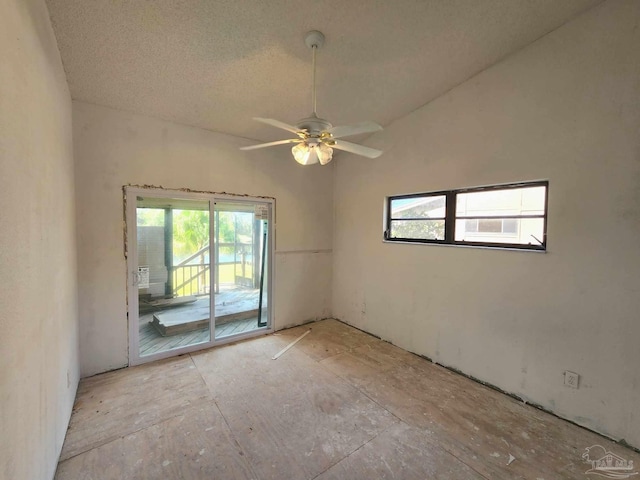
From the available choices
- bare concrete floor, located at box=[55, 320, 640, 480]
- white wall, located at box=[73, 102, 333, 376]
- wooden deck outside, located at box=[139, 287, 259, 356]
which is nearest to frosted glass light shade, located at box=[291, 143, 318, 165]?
white wall, located at box=[73, 102, 333, 376]

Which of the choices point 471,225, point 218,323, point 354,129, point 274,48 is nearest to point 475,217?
point 471,225

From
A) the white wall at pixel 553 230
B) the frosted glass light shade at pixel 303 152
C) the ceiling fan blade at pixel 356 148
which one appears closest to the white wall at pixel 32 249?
the frosted glass light shade at pixel 303 152

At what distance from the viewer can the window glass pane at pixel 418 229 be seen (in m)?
3.18

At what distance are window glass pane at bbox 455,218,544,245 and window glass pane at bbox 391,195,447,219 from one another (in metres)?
0.32

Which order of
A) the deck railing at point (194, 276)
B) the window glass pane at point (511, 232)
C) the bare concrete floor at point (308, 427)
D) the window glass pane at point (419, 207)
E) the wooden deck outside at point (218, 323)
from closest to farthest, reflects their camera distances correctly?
the bare concrete floor at point (308, 427)
the window glass pane at point (511, 232)
the window glass pane at point (419, 207)
the wooden deck outside at point (218, 323)
the deck railing at point (194, 276)

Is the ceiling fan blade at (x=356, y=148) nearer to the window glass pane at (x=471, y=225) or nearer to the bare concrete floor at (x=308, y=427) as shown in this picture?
the window glass pane at (x=471, y=225)

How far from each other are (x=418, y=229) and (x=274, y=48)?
8.08ft

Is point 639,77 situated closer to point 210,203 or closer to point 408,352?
point 408,352

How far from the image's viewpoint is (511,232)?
255 cm

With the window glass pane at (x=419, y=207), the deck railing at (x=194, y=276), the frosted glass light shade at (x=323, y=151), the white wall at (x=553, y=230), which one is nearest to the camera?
the white wall at (x=553, y=230)

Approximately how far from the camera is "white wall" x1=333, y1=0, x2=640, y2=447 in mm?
1950

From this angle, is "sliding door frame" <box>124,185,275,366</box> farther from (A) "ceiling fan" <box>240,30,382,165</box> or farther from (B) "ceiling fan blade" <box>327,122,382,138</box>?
(B) "ceiling fan blade" <box>327,122,382,138</box>

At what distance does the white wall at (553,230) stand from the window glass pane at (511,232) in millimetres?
129

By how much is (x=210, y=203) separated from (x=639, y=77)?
3.95 metres
